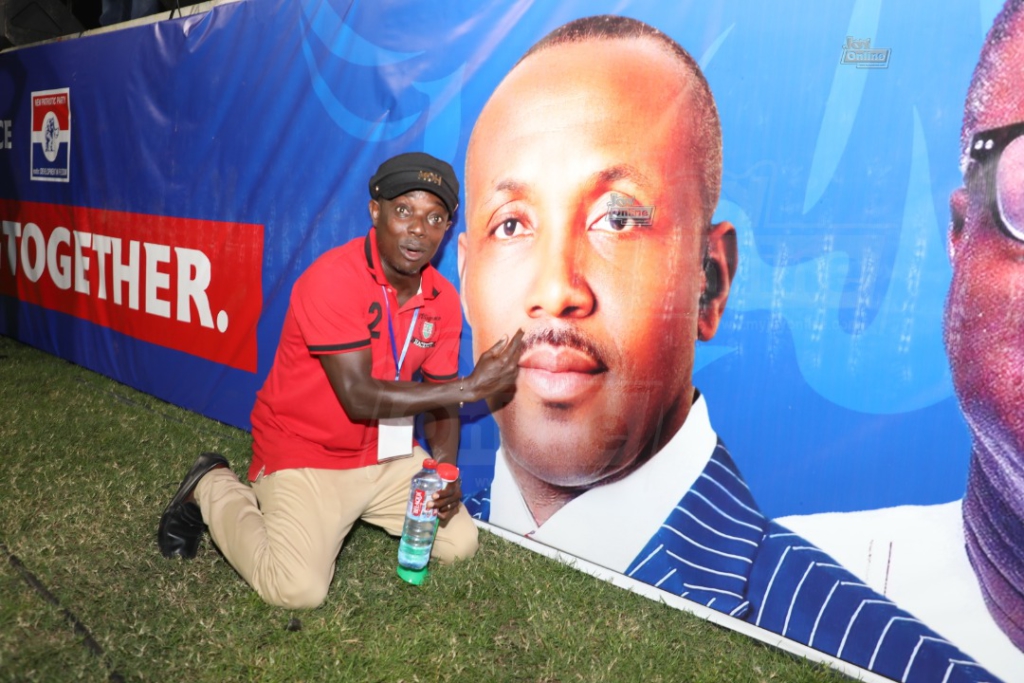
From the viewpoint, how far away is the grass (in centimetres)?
234

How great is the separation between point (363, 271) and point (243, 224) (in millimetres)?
1820

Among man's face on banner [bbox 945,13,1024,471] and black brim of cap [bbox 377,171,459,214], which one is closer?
man's face on banner [bbox 945,13,1024,471]

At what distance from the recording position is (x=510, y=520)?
10.8 ft

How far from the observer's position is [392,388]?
9.02 feet

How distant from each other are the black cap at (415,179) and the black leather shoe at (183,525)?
1.27 metres

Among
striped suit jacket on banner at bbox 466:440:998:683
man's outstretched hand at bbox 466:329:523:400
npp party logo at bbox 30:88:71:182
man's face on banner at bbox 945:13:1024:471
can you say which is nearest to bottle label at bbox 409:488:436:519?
man's outstretched hand at bbox 466:329:523:400

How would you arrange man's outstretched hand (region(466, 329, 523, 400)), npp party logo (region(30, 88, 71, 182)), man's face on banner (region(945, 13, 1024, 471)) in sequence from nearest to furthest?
1. man's face on banner (region(945, 13, 1024, 471))
2. man's outstretched hand (region(466, 329, 523, 400))
3. npp party logo (region(30, 88, 71, 182))

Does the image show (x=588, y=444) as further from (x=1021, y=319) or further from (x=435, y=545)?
(x=1021, y=319)

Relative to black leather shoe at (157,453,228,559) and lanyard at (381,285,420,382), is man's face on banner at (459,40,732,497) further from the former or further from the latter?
black leather shoe at (157,453,228,559)

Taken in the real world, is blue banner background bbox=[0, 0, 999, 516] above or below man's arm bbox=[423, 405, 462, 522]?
above

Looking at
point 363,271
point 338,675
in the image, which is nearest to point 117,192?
point 363,271

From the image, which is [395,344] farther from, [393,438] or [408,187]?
[408,187]

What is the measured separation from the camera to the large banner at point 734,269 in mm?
2250

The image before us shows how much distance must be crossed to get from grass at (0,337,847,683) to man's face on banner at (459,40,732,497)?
0.52 meters
